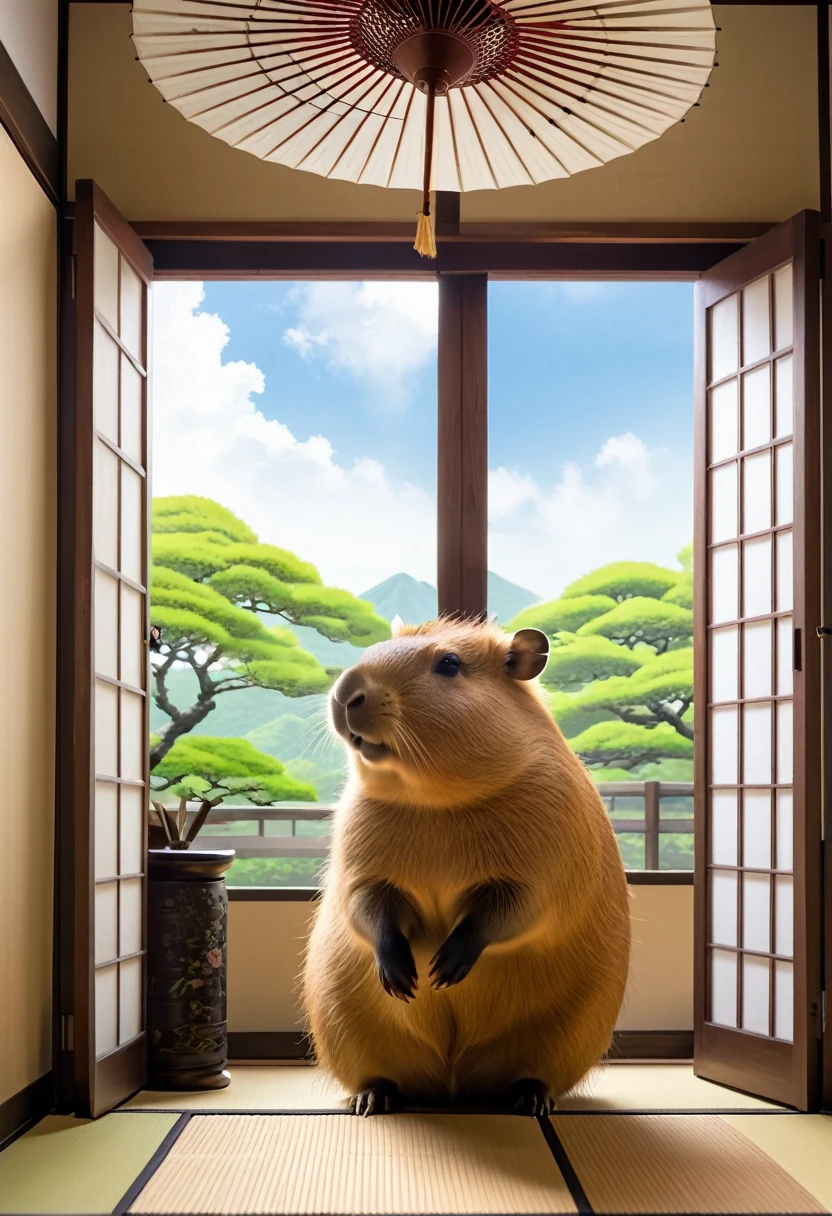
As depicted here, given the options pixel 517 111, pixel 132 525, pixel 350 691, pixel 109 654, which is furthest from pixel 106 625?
pixel 517 111

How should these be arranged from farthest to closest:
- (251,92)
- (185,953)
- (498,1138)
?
(185,953) < (498,1138) < (251,92)

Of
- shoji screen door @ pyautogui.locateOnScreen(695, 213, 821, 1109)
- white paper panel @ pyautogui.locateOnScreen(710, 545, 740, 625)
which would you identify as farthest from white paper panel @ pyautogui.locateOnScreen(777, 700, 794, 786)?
white paper panel @ pyautogui.locateOnScreen(710, 545, 740, 625)

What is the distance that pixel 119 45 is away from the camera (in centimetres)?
356

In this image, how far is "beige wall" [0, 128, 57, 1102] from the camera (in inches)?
110

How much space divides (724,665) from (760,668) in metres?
0.16

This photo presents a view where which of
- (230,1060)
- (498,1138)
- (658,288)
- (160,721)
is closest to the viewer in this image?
(498,1138)

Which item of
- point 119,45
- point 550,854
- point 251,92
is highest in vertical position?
point 119,45

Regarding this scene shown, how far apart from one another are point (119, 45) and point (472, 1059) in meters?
2.94

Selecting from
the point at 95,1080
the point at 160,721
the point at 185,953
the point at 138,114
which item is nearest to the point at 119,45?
the point at 138,114

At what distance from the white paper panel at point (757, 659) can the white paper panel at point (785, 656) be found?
4 centimetres

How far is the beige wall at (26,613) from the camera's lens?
2797 millimetres

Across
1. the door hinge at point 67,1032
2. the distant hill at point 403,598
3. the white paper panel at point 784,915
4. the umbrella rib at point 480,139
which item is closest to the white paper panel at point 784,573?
the white paper panel at point 784,915

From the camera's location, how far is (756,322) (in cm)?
345

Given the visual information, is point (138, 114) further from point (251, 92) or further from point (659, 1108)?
point (659, 1108)
